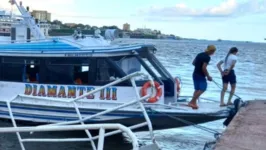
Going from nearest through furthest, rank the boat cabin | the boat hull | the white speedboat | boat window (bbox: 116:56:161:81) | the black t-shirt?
the boat hull
the black t-shirt
the white speedboat
the boat cabin
boat window (bbox: 116:56:161:81)

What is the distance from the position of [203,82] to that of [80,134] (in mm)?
3395

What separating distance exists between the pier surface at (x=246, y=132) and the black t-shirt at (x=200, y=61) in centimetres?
130

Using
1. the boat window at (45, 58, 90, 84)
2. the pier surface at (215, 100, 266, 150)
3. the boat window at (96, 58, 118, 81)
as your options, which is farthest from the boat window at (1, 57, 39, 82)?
the pier surface at (215, 100, 266, 150)

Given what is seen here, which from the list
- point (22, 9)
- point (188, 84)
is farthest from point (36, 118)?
point (188, 84)

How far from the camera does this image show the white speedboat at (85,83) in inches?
486

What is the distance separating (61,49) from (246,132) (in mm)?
5135

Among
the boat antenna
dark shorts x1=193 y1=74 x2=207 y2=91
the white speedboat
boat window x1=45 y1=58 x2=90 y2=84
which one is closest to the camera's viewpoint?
the white speedboat

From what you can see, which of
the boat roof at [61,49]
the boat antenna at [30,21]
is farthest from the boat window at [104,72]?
the boat antenna at [30,21]

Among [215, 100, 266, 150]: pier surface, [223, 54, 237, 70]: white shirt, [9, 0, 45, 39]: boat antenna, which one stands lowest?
[215, 100, 266, 150]: pier surface

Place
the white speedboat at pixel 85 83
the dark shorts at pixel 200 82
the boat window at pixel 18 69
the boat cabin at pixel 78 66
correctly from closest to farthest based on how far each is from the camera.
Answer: the white speedboat at pixel 85 83, the dark shorts at pixel 200 82, the boat cabin at pixel 78 66, the boat window at pixel 18 69

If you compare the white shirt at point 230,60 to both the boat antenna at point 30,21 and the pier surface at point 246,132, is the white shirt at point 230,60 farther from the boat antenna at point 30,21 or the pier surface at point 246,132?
the boat antenna at point 30,21

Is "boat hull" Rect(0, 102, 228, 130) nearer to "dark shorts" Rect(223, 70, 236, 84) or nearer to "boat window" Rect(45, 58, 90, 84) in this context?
"boat window" Rect(45, 58, 90, 84)

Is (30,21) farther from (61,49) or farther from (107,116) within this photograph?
(107,116)

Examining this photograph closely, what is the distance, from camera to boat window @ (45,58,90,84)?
42.9 feet
